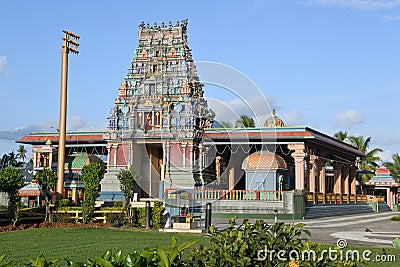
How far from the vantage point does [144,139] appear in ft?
126

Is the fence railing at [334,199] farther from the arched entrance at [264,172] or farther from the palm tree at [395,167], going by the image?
the palm tree at [395,167]

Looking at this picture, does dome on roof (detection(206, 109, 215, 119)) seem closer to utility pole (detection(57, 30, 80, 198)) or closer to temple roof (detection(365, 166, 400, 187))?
utility pole (detection(57, 30, 80, 198))

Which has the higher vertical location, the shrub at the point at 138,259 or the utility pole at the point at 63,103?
the utility pole at the point at 63,103

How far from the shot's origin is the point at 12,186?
20.2m

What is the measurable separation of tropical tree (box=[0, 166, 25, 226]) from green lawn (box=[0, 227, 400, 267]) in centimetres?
169

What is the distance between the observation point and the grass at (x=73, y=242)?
1220 centimetres

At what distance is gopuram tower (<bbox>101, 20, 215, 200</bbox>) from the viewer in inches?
1473

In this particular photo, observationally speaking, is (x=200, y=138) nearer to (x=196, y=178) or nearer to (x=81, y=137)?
(x=196, y=178)

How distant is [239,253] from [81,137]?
1467 inches

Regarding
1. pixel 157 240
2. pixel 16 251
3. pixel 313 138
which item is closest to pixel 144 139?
pixel 313 138

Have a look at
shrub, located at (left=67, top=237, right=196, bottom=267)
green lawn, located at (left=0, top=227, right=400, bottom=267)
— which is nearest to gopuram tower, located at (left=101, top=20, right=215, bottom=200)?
green lawn, located at (left=0, top=227, right=400, bottom=267)

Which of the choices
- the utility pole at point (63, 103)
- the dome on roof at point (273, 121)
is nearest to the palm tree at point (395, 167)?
the dome on roof at point (273, 121)

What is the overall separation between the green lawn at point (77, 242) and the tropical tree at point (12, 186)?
66.7 inches

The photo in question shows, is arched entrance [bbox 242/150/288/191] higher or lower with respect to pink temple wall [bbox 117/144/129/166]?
lower
